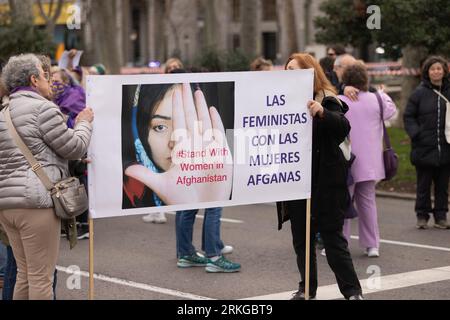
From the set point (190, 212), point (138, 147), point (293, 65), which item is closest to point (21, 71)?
point (138, 147)

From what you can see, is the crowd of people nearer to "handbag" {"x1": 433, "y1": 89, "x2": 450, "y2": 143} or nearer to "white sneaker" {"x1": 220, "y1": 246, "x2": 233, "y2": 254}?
"white sneaker" {"x1": 220, "y1": 246, "x2": 233, "y2": 254}

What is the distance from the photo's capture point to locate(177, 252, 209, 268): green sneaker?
841 cm

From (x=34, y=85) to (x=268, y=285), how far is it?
115 inches

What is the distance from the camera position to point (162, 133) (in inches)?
240

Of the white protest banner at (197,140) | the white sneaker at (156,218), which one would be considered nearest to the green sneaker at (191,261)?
the white protest banner at (197,140)

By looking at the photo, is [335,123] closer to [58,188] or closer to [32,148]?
[58,188]

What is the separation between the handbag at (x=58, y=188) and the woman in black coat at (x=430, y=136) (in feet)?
18.7

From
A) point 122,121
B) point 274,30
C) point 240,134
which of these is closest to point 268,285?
point 240,134

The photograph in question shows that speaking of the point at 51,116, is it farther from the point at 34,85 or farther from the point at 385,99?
the point at 385,99

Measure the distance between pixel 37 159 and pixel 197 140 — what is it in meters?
1.17

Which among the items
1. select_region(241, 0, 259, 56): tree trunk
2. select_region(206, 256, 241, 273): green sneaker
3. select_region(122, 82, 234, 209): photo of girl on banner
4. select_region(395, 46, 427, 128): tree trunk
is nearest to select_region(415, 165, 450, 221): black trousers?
select_region(206, 256, 241, 273): green sneaker

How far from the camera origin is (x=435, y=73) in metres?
10.2

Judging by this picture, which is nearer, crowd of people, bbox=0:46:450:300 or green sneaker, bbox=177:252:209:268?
crowd of people, bbox=0:46:450:300

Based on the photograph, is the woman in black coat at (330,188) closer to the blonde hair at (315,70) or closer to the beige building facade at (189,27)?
the blonde hair at (315,70)
